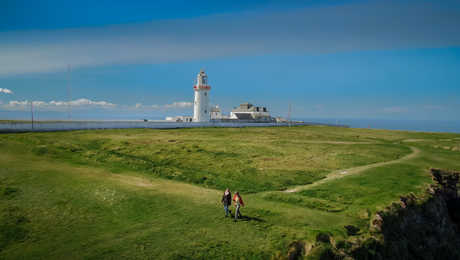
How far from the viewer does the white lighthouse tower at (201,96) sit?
310 ft

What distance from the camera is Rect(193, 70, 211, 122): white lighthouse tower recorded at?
310 feet

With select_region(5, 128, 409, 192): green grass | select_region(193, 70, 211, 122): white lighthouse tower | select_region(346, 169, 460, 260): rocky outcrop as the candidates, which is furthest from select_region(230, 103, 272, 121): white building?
select_region(346, 169, 460, 260): rocky outcrop

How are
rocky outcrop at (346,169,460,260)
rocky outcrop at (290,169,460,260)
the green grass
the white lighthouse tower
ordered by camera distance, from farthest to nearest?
the white lighthouse tower → the green grass → rocky outcrop at (346,169,460,260) → rocky outcrop at (290,169,460,260)

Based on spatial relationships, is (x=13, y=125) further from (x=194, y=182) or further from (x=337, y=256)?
(x=337, y=256)

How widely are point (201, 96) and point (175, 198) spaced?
75364 millimetres

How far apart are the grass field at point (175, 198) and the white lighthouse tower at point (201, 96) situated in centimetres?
5515

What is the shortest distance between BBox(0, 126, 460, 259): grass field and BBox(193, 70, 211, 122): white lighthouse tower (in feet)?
181

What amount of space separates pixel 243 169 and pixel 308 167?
26.8ft

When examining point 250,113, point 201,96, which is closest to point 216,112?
point 250,113

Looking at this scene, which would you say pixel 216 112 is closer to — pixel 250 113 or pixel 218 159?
pixel 250 113

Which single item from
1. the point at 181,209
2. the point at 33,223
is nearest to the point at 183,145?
the point at 181,209

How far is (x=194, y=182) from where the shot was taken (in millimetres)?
28109

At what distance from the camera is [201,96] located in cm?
9481

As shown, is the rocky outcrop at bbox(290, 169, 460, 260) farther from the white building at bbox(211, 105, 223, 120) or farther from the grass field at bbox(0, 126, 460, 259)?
the white building at bbox(211, 105, 223, 120)
